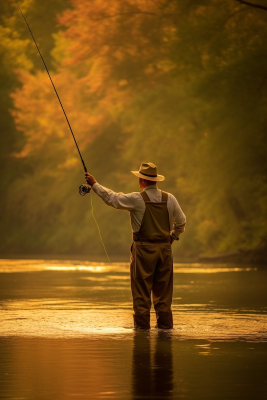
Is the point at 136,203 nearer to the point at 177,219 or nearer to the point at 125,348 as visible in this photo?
the point at 177,219

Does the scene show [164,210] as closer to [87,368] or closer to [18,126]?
[87,368]

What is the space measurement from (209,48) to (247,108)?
6.65 ft

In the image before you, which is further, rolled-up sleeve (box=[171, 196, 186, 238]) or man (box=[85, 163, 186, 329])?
rolled-up sleeve (box=[171, 196, 186, 238])

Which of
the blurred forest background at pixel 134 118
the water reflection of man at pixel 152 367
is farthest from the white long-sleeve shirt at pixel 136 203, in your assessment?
the blurred forest background at pixel 134 118

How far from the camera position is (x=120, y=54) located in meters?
35.1

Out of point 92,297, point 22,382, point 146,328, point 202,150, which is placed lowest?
point 22,382

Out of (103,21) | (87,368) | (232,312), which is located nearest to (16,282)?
(232,312)

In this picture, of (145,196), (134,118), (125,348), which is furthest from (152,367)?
(134,118)

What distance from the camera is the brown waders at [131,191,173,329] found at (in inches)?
387

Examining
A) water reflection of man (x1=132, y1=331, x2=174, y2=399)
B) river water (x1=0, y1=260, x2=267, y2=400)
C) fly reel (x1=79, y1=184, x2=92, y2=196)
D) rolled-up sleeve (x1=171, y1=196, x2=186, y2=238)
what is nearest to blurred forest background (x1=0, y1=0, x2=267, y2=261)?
river water (x1=0, y1=260, x2=267, y2=400)

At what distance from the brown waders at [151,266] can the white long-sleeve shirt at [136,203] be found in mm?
51

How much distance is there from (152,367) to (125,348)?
1.00 m

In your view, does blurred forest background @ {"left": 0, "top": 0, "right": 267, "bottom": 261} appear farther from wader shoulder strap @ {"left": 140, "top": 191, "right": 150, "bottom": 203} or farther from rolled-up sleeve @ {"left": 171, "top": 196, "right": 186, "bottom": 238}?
wader shoulder strap @ {"left": 140, "top": 191, "right": 150, "bottom": 203}

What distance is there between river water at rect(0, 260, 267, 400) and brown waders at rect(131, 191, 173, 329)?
0.57ft
